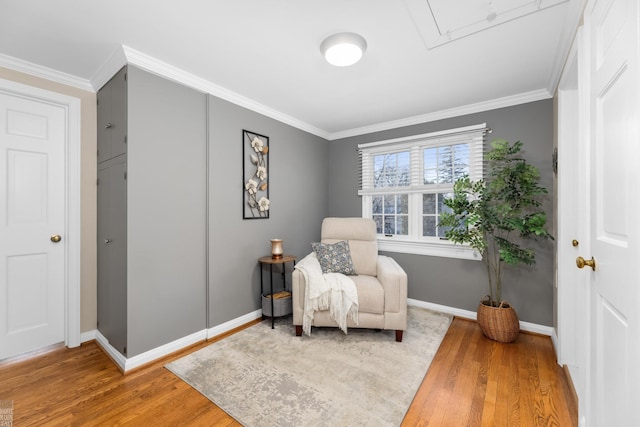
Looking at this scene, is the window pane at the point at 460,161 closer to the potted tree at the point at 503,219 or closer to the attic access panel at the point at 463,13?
the potted tree at the point at 503,219

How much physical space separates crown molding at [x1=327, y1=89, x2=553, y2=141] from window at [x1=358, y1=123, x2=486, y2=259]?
0.64ft

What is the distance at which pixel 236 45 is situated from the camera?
6.36 feet

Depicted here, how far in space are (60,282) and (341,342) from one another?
254cm

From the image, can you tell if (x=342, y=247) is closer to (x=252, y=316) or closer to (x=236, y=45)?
(x=252, y=316)

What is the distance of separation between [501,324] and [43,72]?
14.6 feet

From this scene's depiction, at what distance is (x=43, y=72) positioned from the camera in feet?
7.22

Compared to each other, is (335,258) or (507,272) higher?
(335,258)

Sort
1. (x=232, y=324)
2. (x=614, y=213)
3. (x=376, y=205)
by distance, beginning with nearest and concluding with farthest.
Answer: (x=614, y=213)
(x=232, y=324)
(x=376, y=205)

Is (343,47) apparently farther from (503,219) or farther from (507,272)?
(507,272)

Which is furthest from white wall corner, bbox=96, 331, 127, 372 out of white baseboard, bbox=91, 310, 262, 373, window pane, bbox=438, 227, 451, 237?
window pane, bbox=438, 227, 451, 237

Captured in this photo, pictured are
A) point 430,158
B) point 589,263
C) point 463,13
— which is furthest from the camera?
point 430,158

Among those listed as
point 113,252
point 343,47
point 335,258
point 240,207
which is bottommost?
point 335,258

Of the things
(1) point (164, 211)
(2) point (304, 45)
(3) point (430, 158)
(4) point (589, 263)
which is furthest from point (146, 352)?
(3) point (430, 158)

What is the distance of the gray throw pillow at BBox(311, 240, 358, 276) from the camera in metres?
2.90
